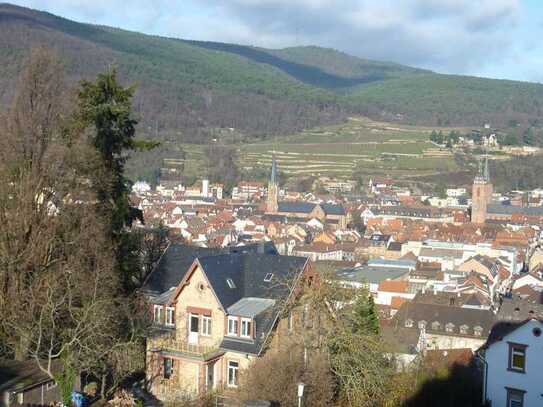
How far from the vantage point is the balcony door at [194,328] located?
21.3m

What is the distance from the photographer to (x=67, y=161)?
19.8 meters

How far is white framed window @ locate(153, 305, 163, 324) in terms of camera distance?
72.2 ft

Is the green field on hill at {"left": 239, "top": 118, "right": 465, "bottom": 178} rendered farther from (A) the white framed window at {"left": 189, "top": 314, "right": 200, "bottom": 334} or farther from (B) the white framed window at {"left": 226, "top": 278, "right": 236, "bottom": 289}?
(A) the white framed window at {"left": 189, "top": 314, "right": 200, "bottom": 334}

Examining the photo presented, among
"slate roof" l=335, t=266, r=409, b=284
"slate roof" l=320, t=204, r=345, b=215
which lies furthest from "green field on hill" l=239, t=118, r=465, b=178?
"slate roof" l=335, t=266, r=409, b=284

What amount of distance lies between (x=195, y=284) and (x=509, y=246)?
66.0m

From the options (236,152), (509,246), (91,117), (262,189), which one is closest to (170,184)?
(262,189)

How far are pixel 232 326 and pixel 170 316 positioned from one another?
2.16 metres

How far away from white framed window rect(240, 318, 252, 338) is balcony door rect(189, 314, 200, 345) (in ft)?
4.94

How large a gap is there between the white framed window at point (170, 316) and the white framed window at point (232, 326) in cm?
193

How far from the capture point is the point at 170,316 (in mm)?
21828

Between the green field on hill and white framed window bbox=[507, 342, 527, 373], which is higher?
the green field on hill

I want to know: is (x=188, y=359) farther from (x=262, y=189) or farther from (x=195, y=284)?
(x=262, y=189)

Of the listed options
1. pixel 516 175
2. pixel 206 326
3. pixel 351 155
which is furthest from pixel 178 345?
pixel 516 175

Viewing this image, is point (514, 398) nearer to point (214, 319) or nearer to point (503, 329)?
point (503, 329)
